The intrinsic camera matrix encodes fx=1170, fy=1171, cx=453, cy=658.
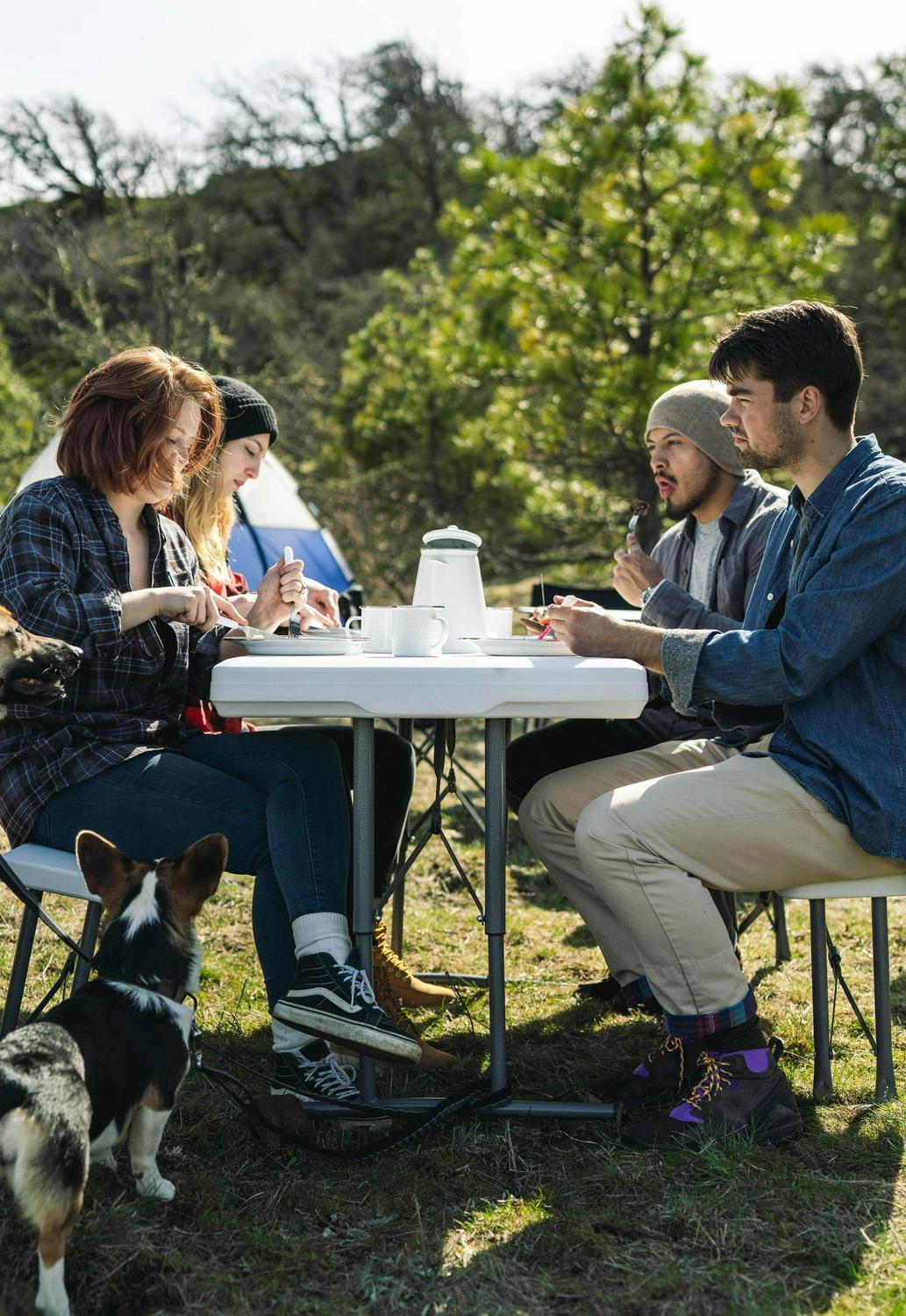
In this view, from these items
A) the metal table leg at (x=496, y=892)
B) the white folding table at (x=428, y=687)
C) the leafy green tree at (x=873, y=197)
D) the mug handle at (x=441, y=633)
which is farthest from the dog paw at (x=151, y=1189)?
the leafy green tree at (x=873, y=197)

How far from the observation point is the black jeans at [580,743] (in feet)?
9.43

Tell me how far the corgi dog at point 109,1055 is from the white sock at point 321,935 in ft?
0.55

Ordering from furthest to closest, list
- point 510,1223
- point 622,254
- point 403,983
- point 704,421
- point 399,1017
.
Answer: point 622,254 → point 704,421 → point 403,983 → point 399,1017 → point 510,1223

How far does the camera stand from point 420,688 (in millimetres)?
1822

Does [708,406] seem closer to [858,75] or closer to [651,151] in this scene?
[651,151]

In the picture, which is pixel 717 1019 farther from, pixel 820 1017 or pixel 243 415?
pixel 243 415

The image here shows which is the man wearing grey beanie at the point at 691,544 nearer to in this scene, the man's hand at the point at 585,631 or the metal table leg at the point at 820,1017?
the metal table leg at the point at 820,1017

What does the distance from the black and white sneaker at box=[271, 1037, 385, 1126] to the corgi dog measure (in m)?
0.28

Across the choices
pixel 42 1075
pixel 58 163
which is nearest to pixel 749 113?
pixel 42 1075

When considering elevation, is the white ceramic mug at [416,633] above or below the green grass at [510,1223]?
above

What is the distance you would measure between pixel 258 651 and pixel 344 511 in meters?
8.18

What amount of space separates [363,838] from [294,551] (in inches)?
166

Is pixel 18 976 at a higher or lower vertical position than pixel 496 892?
lower

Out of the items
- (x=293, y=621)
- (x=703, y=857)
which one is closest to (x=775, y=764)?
(x=703, y=857)
